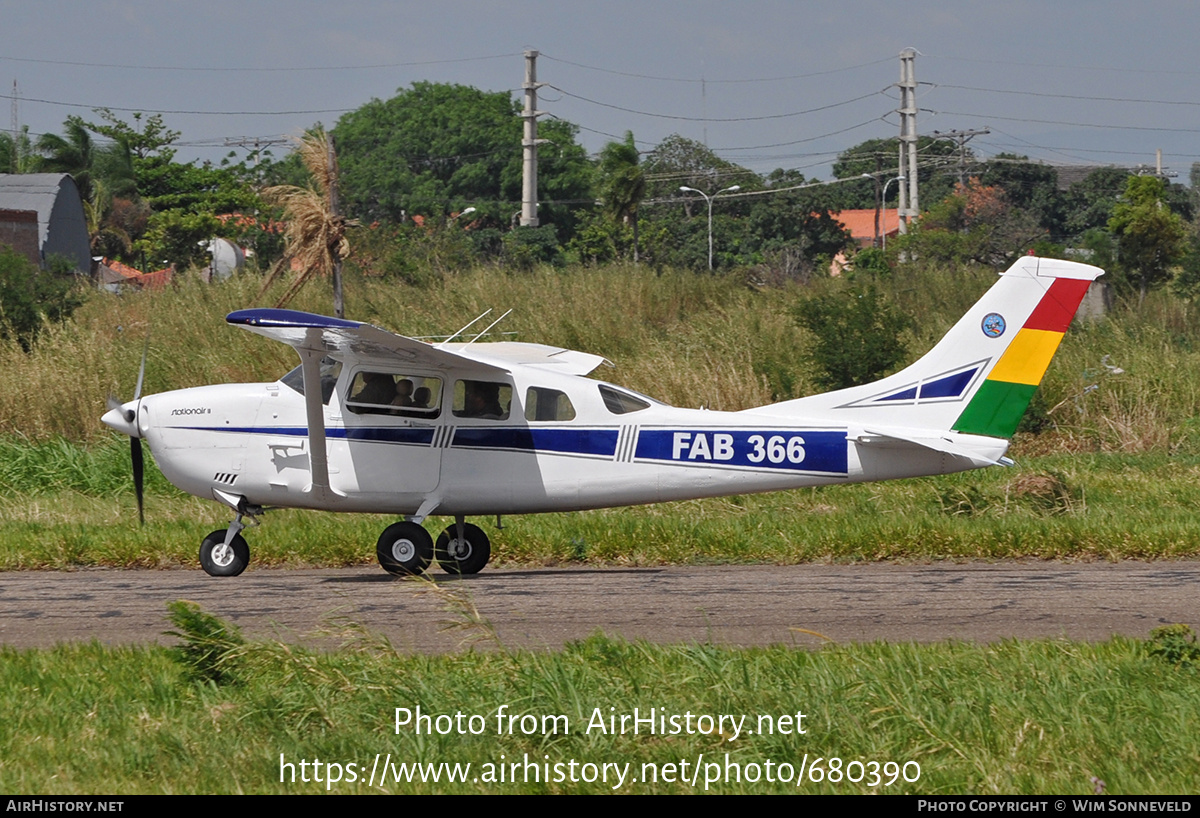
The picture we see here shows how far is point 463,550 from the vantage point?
39.5ft

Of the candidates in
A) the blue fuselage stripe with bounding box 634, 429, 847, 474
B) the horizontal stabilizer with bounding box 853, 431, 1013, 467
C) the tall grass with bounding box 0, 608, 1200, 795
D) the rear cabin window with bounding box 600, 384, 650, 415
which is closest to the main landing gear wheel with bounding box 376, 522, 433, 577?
the rear cabin window with bounding box 600, 384, 650, 415

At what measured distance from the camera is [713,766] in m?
5.59

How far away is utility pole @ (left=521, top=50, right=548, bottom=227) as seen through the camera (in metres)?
70.1

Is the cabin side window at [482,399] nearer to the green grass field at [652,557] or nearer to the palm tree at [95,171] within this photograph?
the green grass field at [652,557]

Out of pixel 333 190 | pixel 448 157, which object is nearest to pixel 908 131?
pixel 448 157

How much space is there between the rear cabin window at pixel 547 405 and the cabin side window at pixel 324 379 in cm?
177

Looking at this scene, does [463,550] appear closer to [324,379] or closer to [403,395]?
[403,395]

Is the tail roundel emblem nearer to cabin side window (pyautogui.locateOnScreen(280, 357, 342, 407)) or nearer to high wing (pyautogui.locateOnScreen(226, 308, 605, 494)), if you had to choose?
high wing (pyautogui.locateOnScreen(226, 308, 605, 494))

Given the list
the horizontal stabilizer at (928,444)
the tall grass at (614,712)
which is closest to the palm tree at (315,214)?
the horizontal stabilizer at (928,444)

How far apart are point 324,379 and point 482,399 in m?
1.47

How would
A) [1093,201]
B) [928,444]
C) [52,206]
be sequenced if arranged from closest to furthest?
[928,444] < [52,206] < [1093,201]

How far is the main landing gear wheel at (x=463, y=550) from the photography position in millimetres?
11984

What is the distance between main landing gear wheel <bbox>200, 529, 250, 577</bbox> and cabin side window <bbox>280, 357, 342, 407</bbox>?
147 cm
